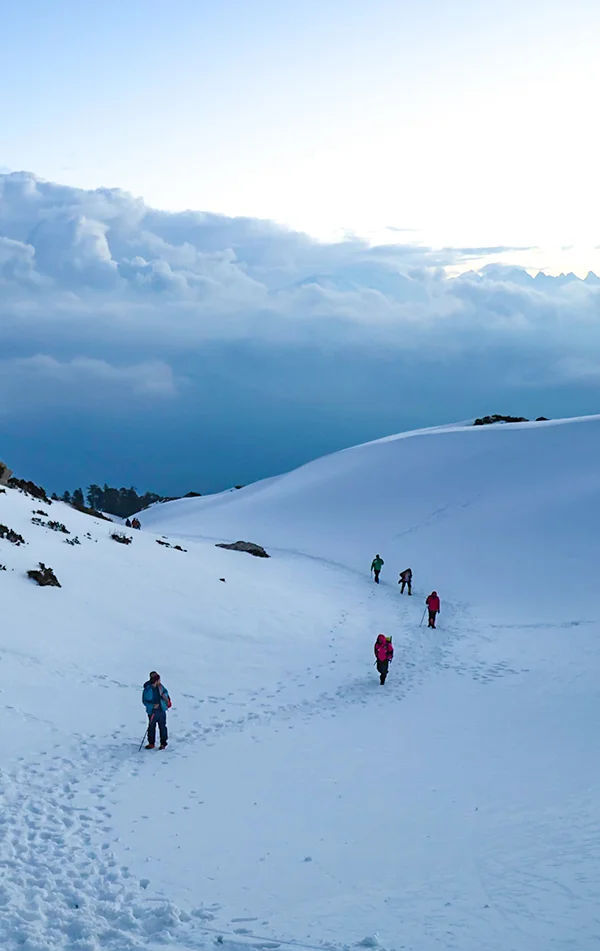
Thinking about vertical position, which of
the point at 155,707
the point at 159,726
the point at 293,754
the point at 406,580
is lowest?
the point at 293,754

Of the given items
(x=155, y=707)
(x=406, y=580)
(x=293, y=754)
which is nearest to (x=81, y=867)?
(x=155, y=707)

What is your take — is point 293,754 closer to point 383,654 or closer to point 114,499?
point 383,654

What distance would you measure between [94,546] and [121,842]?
15.1 m

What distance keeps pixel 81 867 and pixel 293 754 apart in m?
4.95

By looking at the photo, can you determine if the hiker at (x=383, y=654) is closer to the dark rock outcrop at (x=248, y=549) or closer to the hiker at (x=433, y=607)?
the hiker at (x=433, y=607)

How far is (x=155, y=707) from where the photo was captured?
1241 cm

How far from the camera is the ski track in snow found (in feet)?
21.9

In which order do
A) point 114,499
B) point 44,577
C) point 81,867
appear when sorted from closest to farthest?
point 81,867 → point 44,577 → point 114,499

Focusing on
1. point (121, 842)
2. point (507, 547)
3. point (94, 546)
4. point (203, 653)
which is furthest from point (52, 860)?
point (507, 547)

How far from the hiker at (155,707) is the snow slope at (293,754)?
1.01 ft

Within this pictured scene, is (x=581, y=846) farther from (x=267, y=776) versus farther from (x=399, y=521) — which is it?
(x=399, y=521)

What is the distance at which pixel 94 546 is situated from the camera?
2300 centimetres

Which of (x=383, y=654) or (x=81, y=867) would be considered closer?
(x=81, y=867)

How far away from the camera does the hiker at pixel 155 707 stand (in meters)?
12.3
